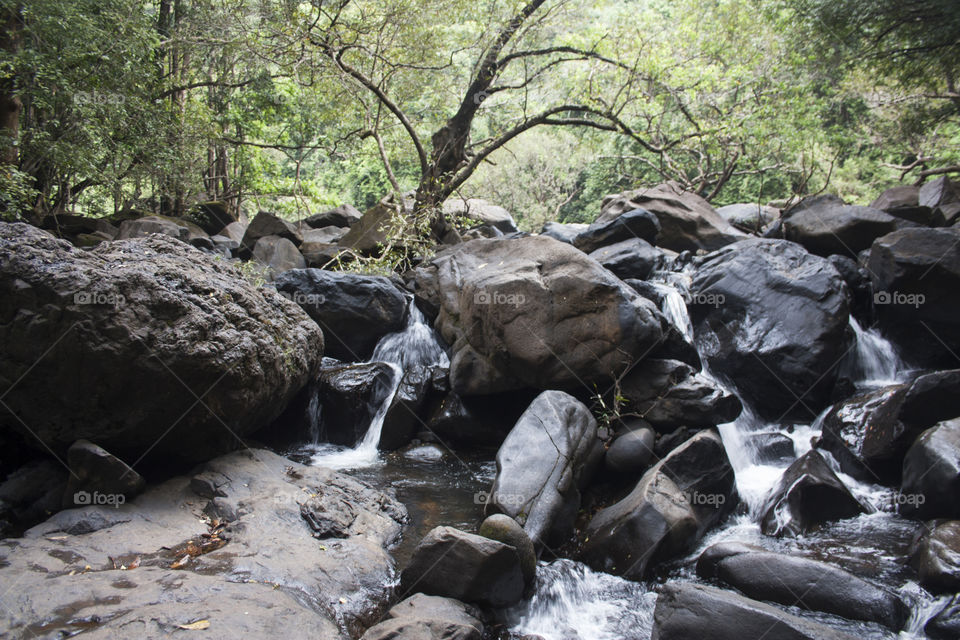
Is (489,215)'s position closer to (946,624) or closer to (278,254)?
(278,254)

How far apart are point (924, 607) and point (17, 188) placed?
11059 mm

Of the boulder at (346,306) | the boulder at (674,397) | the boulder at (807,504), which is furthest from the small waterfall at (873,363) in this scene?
the boulder at (346,306)

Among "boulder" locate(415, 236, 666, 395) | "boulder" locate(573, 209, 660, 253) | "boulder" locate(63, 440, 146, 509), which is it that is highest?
"boulder" locate(573, 209, 660, 253)

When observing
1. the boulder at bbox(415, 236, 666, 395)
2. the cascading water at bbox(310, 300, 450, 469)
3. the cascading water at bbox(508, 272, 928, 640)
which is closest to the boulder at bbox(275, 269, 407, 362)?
the cascading water at bbox(310, 300, 450, 469)

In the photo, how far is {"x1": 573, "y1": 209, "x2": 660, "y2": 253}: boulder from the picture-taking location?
11016mm

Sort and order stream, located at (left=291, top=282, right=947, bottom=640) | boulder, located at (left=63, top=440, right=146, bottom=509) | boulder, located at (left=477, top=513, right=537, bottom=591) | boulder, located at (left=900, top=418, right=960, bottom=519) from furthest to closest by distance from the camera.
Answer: boulder, located at (left=900, top=418, right=960, bottom=519)
boulder, located at (left=63, top=440, right=146, bottom=509)
boulder, located at (left=477, top=513, right=537, bottom=591)
stream, located at (left=291, top=282, right=947, bottom=640)

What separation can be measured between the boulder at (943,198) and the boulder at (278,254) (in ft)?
38.9

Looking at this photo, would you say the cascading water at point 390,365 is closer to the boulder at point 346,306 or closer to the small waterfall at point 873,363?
the boulder at point 346,306

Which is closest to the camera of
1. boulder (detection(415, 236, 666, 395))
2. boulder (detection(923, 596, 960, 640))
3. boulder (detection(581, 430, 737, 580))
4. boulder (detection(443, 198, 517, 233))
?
boulder (detection(923, 596, 960, 640))

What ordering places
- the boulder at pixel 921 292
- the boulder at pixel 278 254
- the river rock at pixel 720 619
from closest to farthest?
1. the river rock at pixel 720 619
2. the boulder at pixel 921 292
3. the boulder at pixel 278 254

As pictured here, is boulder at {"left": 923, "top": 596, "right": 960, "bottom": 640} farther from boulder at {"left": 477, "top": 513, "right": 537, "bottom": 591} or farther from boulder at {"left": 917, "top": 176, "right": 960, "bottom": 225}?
boulder at {"left": 917, "top": 176, "right": 960, "bottom": 225}

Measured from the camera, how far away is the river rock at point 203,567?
118 inches

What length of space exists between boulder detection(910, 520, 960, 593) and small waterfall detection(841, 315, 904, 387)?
3398mm

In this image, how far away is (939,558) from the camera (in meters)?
4.04
